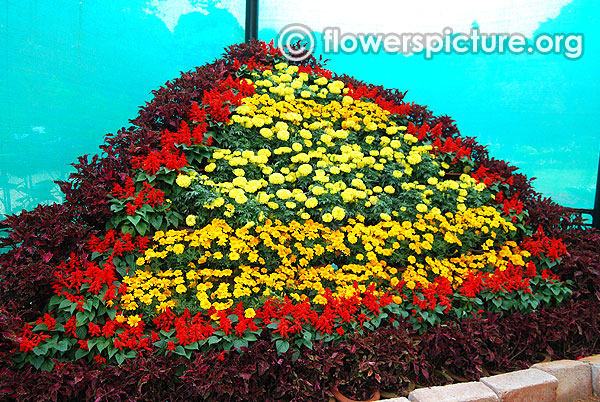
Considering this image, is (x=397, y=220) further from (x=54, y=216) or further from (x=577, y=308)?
(x=54, y=216)

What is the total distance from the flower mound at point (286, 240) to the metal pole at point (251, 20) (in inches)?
40.1

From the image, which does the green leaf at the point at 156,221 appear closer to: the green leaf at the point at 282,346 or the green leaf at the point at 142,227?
the green leaf at the point at 142,227

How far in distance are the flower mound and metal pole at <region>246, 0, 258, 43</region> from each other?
102cm

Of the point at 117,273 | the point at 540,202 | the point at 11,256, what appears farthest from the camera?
the point at 540,202

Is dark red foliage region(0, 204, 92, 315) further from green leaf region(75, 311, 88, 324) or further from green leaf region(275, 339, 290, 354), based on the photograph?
green leaf region(275, 339, 290, 354)

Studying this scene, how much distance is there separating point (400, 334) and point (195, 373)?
3.66ft

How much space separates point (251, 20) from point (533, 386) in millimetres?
4076

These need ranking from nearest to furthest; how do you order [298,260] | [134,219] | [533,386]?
[533,386] < [134,219] < [298,260]

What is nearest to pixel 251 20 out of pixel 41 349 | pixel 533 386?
pixel 41 349

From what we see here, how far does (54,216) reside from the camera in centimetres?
254

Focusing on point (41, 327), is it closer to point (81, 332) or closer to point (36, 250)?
point (81, 332)

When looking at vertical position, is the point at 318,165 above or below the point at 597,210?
above

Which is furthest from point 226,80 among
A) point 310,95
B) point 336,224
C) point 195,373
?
point 195,373

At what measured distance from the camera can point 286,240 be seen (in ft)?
9.44
